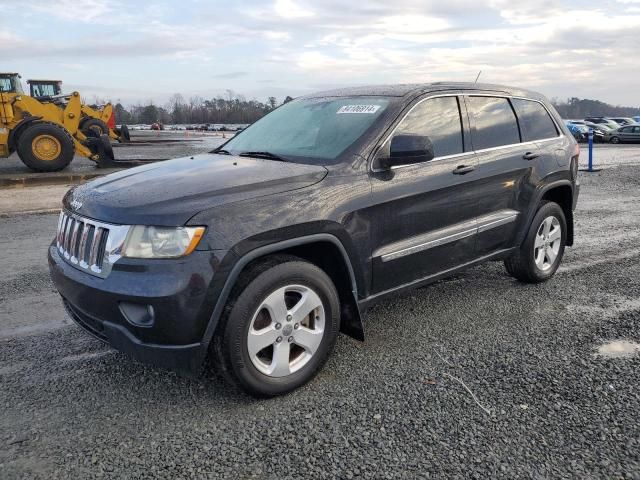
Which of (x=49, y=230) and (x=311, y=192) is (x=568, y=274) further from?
(x=49, y=230)

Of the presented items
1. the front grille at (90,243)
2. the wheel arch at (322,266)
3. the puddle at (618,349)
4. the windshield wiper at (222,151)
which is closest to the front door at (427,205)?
the wheel arch at (322,266)

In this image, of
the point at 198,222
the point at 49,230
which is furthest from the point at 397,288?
the point at 49,230

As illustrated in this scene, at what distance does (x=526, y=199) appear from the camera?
188 inches

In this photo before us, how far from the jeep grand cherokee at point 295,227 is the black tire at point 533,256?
9 cm

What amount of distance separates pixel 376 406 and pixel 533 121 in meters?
3.32

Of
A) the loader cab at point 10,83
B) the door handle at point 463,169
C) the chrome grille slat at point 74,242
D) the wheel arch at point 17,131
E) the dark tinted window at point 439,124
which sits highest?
the loader cab at point 10,83

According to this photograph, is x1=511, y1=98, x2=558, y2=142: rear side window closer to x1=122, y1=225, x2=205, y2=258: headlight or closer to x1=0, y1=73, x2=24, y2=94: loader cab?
x1=122, y1=225, x2=205, y2=258: headlight

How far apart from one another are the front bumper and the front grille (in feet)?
0.27

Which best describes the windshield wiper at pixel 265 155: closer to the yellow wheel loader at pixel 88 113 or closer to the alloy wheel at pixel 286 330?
the alloy wheel at pixel 286 330

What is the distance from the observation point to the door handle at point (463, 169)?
4.09 meters

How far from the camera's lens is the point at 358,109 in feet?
13.2

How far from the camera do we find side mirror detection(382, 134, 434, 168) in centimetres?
353

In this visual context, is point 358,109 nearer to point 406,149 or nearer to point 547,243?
point 406,149

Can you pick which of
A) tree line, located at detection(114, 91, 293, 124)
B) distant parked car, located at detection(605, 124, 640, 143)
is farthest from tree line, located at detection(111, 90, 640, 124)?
distant parked car, located at detection(605, 124, 640, 143)
